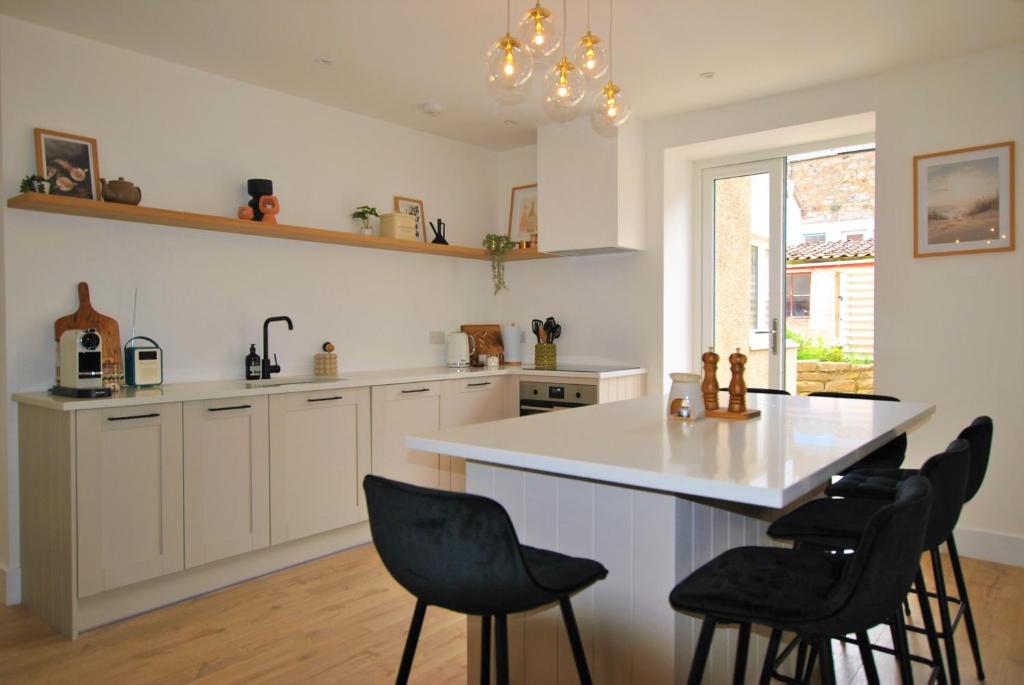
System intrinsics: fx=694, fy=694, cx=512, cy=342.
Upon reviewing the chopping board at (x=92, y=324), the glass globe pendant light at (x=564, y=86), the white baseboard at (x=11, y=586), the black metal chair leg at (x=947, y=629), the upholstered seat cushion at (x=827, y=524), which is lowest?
the white baseboard at (x=11, y=586)

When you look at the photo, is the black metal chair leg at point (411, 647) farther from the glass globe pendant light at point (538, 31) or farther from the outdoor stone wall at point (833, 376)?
the outdoor stone wall at point (833, 376)

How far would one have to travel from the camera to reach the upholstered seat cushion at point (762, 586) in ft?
4.46

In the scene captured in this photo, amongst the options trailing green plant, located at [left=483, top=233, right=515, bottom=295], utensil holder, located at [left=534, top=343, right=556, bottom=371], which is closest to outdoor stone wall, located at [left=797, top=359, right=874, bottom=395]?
utensil holder, located at [left=534, top=343, right=556, bottom=371]

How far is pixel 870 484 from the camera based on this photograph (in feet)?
7.83

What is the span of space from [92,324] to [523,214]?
315 cm

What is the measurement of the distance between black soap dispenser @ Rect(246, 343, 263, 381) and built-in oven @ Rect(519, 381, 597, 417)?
1662mm

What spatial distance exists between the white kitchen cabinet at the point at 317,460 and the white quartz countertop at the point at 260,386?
0.06 metres

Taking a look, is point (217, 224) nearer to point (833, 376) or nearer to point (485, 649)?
point (485, 649)

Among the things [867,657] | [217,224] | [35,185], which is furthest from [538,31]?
[35,185]

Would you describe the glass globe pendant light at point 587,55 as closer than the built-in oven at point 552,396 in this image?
Yes

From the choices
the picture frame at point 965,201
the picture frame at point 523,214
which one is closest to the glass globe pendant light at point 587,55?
the picture frame at point 965,201

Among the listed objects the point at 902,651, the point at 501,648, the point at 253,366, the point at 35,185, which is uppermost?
the point at 35,185

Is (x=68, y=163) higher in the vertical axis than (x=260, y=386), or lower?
higher

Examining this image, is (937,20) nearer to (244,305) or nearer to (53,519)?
(244,305)
